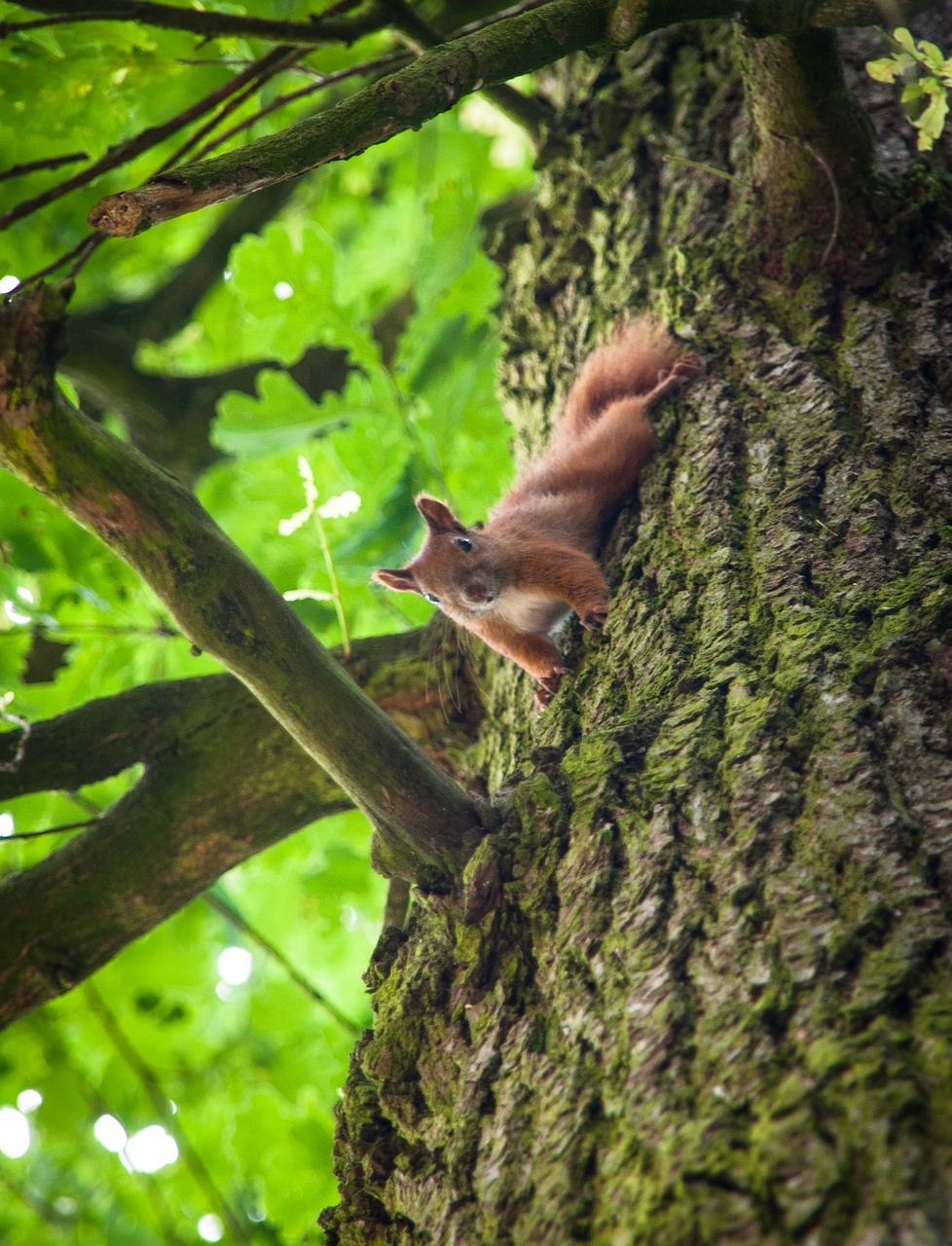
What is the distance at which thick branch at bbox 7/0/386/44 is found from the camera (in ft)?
6.14

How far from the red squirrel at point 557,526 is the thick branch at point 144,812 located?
2.14 ft

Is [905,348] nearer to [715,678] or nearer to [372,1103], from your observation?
[715,678]

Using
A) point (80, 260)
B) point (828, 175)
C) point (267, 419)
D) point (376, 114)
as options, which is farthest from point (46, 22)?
point (828, 175)

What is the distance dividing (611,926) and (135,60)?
2148 millimetres

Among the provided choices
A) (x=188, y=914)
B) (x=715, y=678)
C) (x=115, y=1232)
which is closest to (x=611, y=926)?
(x=715, y=678)

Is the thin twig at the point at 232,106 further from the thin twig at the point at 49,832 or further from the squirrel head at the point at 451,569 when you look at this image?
the thin twig at the point at 49,832

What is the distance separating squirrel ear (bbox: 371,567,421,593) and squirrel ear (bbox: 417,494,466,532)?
16 centimetres

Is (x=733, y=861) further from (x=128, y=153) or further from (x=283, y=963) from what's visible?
(x=283, y=963)

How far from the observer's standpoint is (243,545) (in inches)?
157

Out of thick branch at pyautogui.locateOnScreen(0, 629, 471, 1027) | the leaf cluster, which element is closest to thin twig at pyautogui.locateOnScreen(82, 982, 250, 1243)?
thick branch at pyautogui.locateOnScreen(0, 629, 471, 1027)

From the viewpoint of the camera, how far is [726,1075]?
978 millimetres

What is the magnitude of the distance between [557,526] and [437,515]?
0.38 metres

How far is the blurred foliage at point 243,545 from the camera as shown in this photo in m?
2.46

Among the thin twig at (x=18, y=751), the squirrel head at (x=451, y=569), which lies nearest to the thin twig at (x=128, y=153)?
the thin twig at (x=18, y=751)
